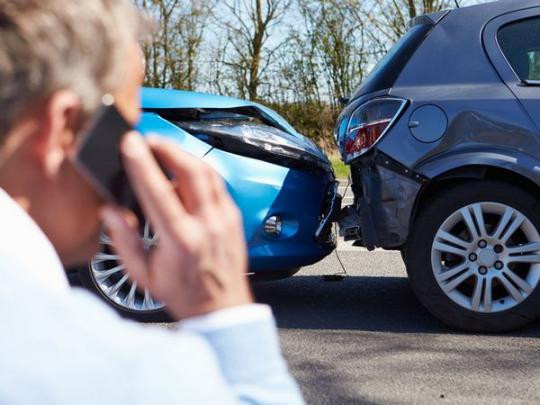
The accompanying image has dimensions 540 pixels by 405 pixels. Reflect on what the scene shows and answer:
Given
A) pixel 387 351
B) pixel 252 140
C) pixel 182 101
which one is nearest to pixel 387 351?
pixel 387 351

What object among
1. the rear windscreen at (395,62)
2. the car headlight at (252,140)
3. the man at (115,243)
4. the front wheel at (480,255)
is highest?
the rear windscreen at (395,62)

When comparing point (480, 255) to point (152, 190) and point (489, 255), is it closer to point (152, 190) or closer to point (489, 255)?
point (489, 255)

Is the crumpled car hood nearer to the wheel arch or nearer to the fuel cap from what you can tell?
the fuel cap

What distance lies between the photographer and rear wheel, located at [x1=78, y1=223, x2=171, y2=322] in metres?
4.63

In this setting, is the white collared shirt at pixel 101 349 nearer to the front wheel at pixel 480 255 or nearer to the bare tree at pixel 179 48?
the front wheel at pixel 480 255

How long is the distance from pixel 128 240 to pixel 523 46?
4.03m

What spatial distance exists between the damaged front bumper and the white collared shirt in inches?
145

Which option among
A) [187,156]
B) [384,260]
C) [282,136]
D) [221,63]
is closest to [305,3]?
[221,63]

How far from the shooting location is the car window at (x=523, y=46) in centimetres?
441

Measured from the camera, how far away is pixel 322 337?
4.36m

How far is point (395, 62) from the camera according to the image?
4.59 metres

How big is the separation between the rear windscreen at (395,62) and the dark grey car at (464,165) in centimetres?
1

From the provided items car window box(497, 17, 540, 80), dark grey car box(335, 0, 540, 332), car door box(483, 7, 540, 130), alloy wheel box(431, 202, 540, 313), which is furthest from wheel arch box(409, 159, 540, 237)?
car window box(497, 17, 540, 80)

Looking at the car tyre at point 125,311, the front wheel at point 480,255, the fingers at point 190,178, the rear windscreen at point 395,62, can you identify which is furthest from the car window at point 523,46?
the fingers at point 190,178
